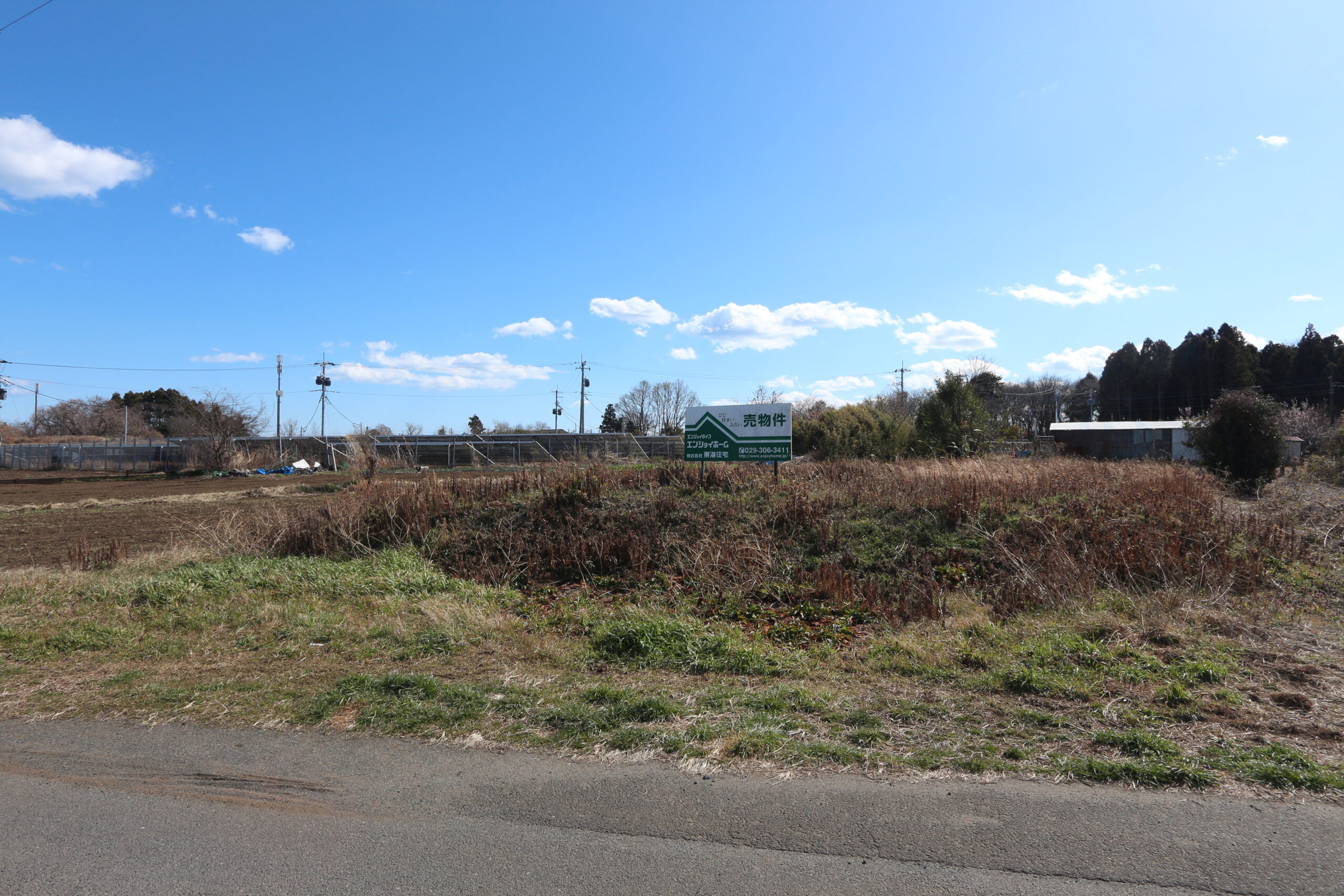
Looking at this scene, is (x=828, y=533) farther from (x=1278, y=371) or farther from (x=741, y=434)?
(x=1278, y=371)

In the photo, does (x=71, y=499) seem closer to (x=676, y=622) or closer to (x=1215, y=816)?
(x=676, y=622)

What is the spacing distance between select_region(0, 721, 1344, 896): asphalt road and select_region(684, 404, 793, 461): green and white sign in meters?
11.3

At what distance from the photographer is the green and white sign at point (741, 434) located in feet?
50.8

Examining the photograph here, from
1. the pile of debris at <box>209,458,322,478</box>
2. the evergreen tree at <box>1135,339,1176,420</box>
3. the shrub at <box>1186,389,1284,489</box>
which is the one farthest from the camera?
the evergreen tree at <box>1135,339,1176,420</box>

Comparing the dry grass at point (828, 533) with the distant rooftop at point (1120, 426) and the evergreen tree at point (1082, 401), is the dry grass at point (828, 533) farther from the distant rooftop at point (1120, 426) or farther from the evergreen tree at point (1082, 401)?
the evergreen tree at point (1082, 401)

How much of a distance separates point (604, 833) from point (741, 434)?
40.3ft

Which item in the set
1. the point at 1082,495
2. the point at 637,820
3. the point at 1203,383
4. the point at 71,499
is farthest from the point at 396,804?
A: the point at 1203,383

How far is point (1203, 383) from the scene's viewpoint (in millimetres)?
66125

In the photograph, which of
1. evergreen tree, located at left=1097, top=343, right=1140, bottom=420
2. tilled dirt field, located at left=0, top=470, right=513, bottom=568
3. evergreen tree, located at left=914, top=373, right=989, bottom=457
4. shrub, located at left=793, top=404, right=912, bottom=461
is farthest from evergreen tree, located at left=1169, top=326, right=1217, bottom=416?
tilled dirt field, located at left=0, top=470, right=513, bottom=568

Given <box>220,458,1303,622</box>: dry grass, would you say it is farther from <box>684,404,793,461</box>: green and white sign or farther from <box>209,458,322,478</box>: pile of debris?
<box>209,458,322,478</box>: pile of debris

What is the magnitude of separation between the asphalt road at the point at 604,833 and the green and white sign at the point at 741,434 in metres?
11.3

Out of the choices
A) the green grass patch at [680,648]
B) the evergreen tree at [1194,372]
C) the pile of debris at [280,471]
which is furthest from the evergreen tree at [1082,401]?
the green grass patch at [680,648]

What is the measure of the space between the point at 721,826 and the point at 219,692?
4.37m

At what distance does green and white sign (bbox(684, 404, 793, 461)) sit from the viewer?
1547 cm
